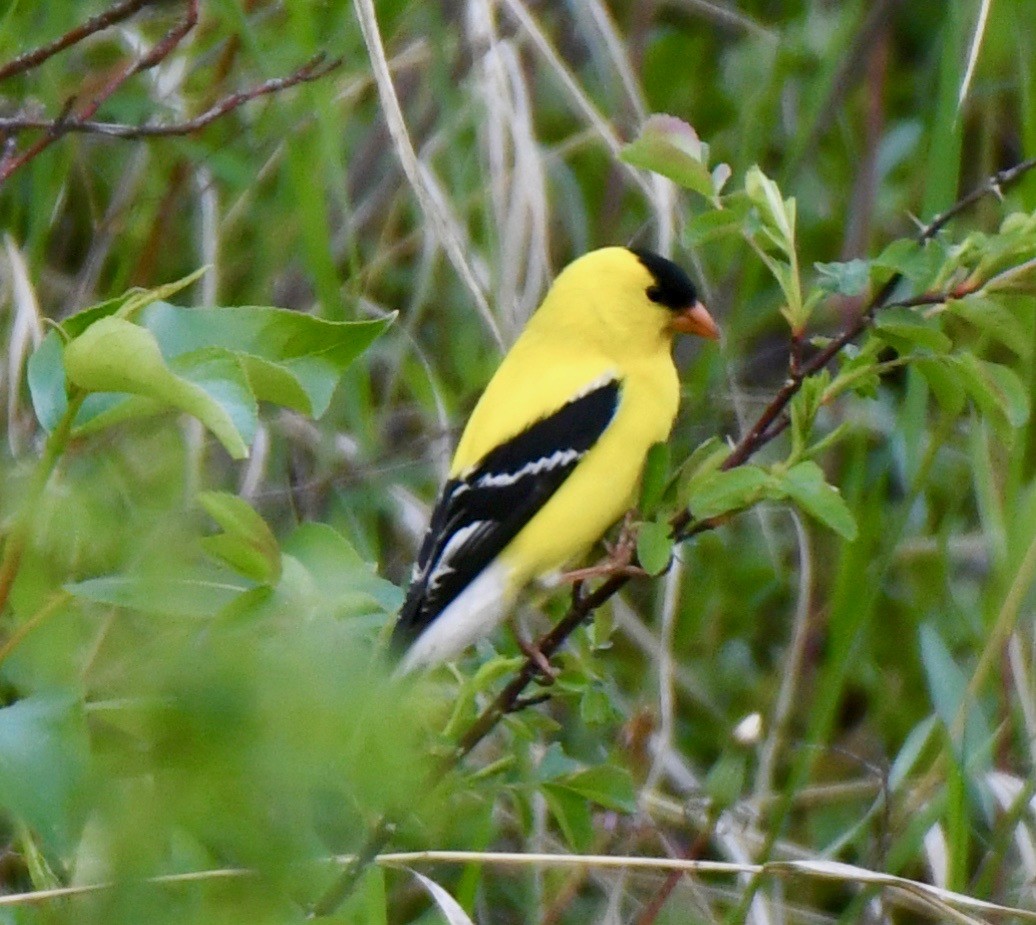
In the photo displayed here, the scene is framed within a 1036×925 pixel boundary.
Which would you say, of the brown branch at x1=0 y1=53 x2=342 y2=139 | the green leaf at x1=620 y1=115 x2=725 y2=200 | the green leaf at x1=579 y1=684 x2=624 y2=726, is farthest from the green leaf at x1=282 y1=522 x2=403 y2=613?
the brown branch at x1=0 y1=53 x2=342 y2=139

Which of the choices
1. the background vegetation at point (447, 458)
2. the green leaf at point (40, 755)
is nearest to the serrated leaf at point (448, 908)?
the background vegetation at point (447, 458)

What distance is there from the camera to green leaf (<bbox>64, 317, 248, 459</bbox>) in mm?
683

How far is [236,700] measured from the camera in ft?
1.19

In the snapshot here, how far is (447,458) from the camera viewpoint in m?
2.49

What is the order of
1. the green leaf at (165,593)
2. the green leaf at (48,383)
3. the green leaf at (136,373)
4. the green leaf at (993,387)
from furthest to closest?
the green leaf at (993,387), the green leaf at (48,383), the green leaf at (136,373), the green leaf at (165,593)

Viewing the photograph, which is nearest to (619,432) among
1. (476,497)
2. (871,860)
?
(476,497)

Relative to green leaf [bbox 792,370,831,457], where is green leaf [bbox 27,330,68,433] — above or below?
above

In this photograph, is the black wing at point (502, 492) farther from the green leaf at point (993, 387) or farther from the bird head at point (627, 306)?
the green leaf at point (993, 387)

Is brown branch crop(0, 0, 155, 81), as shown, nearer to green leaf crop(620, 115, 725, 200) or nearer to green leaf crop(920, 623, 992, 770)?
green leaf crop(620, 115, 725, 200)

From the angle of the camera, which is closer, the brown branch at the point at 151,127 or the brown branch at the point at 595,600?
the brown branch at the point at 595,600

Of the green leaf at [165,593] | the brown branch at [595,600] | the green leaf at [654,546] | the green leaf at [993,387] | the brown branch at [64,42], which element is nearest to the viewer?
the green leaf at [165,593]

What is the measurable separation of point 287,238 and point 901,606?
1252 millimetres

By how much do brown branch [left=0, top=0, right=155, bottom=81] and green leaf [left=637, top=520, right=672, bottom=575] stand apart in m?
0.76

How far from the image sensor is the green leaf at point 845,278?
45.9 inches
